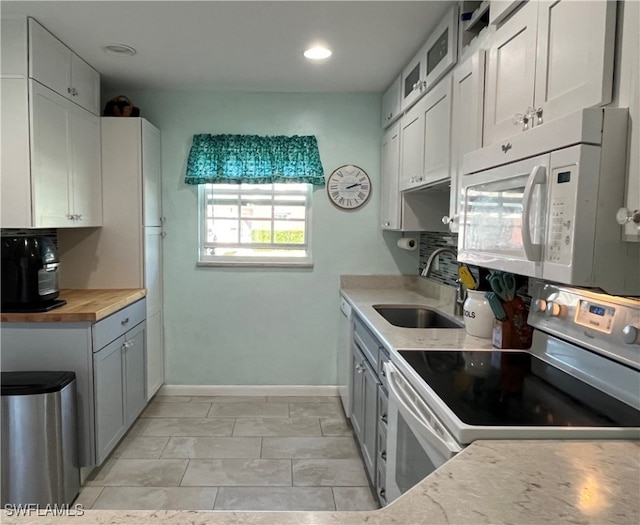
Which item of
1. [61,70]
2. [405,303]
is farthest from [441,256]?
[61,70]

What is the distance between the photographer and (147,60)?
9.48 feet

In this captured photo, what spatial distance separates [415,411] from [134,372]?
224 cm

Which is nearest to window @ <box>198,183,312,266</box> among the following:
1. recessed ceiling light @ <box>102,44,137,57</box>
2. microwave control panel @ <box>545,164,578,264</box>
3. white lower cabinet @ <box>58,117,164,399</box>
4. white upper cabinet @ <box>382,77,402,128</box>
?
white lower cabinet @ <box>58,117,164,399</box>

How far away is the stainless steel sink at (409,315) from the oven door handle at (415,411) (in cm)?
108

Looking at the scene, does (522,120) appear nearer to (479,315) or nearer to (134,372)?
(479,315)

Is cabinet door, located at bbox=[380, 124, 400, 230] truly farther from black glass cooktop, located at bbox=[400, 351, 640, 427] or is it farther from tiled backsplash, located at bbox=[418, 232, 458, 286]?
black glass cooktop, located at bbox=[400, 351, 640, 427]

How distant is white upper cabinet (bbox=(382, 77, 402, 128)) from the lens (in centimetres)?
312

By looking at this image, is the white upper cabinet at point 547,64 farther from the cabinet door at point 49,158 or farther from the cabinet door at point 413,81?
the cabinet door at point 49,158

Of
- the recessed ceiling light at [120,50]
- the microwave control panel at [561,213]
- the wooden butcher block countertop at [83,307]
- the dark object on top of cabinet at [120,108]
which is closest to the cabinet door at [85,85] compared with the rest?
the dark object on top of cabinet at [120,108]

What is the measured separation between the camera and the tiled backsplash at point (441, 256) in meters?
3.07

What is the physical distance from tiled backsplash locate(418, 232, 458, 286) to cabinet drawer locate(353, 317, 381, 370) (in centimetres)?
75

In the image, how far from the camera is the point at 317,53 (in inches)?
109

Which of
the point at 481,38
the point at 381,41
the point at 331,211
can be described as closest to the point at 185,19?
the point at 381,41

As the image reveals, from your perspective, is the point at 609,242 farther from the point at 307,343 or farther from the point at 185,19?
the point at 307,343
